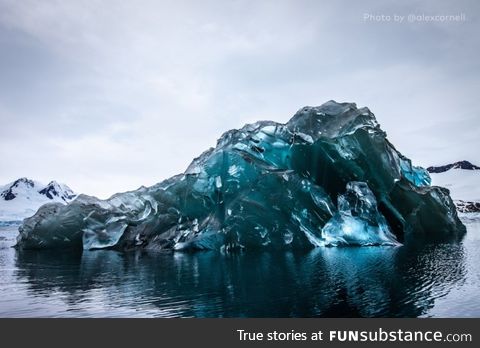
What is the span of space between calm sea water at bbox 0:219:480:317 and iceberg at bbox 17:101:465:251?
1247cm

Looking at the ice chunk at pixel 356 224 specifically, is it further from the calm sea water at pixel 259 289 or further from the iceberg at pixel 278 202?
the calm sea water at pixel 259 289

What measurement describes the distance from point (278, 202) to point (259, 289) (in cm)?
2407

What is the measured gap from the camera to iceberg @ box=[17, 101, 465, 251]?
44594 mm

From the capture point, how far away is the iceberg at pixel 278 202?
44.6 meters

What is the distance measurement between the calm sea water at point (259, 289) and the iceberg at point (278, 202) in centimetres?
1247

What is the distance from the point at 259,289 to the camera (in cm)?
2028

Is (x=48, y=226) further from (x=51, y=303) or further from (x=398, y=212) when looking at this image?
(x=398, y=212)
